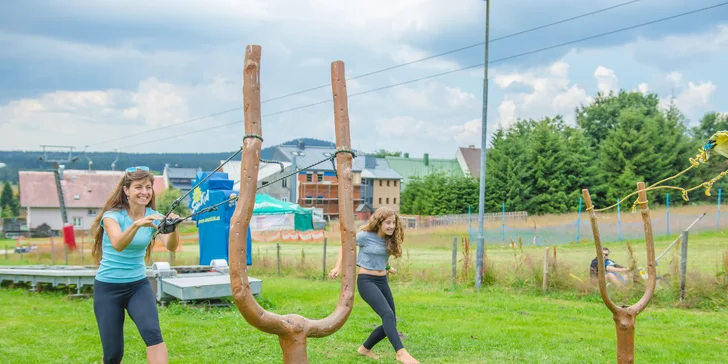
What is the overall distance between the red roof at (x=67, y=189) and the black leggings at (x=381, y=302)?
6775 centimetres

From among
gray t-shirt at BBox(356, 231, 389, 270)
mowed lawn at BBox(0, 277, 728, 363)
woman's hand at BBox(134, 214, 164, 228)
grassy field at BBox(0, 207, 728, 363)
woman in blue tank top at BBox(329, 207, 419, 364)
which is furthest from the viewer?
grassy field at BBox(0, 207, 728, 363)

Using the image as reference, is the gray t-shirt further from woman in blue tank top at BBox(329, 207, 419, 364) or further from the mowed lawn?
the mowed lawn

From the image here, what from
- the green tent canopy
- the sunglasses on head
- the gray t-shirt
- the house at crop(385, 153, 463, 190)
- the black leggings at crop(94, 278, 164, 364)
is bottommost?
the green tent canopy

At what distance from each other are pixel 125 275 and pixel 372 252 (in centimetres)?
280

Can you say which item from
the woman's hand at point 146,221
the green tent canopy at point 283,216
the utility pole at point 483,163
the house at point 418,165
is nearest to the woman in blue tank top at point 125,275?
the woman's hand at point 146,221

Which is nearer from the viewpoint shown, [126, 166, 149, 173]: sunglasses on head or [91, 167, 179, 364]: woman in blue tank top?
[91, 167, 179, 364]: woman in blue tank top

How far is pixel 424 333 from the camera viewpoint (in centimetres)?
846

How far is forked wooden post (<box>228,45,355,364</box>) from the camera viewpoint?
363 cm

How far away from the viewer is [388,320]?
6.45 m

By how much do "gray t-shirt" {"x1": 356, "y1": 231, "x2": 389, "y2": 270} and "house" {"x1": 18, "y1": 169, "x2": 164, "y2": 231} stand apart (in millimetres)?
67618

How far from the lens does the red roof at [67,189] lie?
70125 millimetres

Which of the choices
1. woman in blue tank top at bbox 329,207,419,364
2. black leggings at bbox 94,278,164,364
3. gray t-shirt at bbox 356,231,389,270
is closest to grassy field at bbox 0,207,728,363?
woman in blue tank top at bbox 329,207,419,364

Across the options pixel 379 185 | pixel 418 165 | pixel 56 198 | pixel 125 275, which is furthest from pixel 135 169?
pixel 418 165

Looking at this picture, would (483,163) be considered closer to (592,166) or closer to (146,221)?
(146,221)
